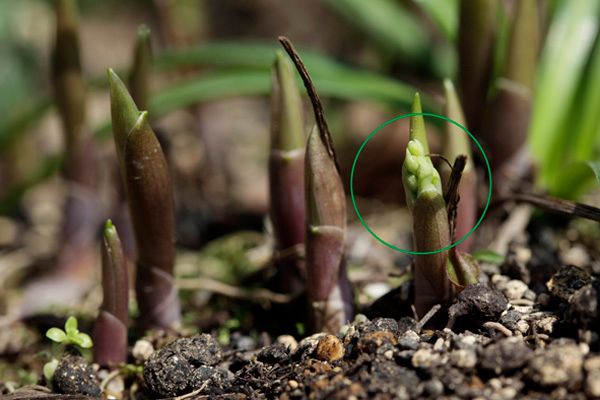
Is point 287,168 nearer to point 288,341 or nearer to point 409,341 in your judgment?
point 288,341

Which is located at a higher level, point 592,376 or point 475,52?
point 475,52

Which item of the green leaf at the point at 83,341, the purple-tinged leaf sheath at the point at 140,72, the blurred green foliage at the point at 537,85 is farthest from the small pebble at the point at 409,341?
the purple-tinged leaf sheath at the point at 140,72

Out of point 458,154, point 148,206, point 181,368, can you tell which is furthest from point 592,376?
point 148,206

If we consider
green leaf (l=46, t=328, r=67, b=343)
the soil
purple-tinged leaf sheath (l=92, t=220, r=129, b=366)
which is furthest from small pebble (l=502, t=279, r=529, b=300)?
green leaf (l=46, t=328, r=67, b=343)

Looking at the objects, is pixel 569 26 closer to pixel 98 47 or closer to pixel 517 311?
pixel 517 311

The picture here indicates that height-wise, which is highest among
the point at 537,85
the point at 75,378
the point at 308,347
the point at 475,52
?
the point at 475,52

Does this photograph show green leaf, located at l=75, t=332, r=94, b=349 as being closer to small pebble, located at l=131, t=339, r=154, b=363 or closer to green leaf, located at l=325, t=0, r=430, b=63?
small pebble, located at l=131, t=339, r=154, b=363

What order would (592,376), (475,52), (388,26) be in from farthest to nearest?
(388,26)
(475,52)
(592,376)
